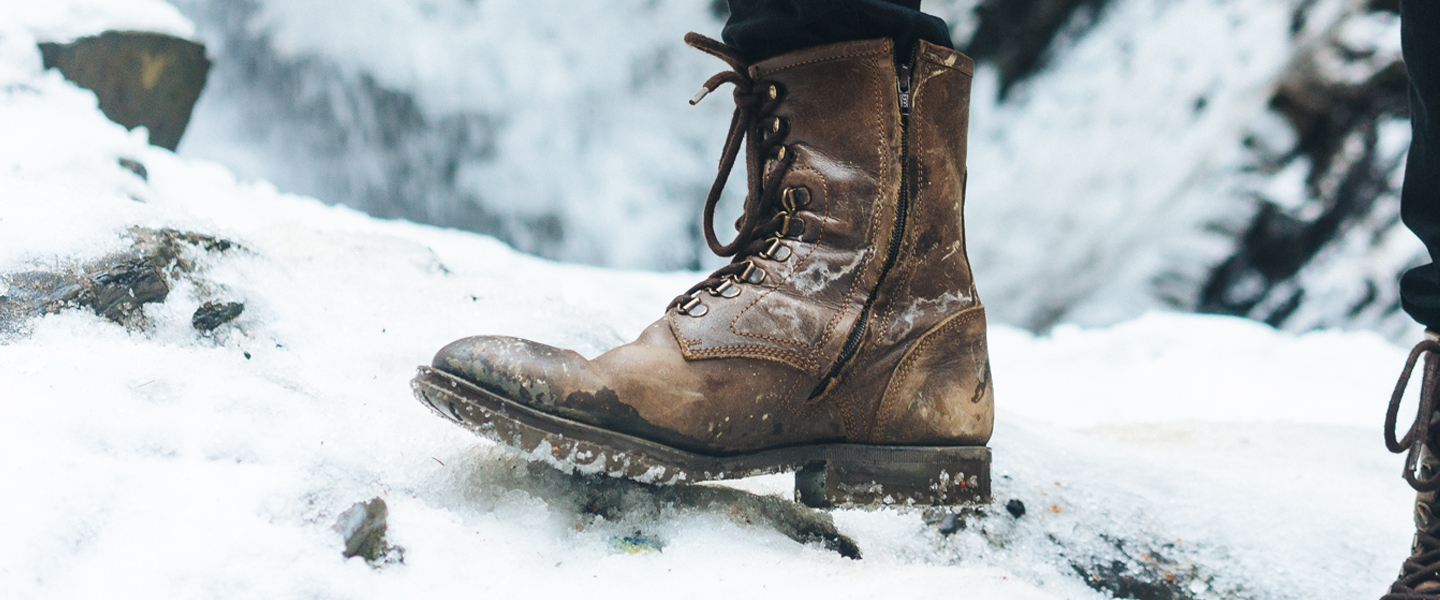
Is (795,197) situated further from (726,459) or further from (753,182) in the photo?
(726,459)

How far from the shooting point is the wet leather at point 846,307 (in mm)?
879

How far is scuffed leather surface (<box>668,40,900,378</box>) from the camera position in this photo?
913 mm

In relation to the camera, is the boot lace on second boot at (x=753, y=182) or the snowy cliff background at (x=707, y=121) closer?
the boot lace on second boot at (x=753, y=182)

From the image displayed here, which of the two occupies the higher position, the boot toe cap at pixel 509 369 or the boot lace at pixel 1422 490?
the boot lace at pixel 1422 490

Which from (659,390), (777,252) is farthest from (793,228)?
(659,390)

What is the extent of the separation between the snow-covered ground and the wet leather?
0.13 m

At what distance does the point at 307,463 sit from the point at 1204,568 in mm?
1111

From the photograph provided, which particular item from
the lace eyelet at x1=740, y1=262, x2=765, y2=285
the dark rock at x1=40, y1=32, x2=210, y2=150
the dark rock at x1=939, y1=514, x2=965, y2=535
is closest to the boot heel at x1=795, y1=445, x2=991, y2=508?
the dark rock at x1=939, y1=514, x2=965, y2=535

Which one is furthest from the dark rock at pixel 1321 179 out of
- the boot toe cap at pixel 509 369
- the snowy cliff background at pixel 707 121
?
the boot toe cap at pixel 509 369

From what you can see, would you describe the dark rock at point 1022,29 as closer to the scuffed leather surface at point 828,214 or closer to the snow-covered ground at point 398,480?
the snow-covered ground at point 398,480

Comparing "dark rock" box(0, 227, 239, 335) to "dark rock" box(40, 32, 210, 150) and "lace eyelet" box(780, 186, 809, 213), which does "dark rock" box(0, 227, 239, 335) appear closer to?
"lace eyelet" box(780, 186, 809, 213)

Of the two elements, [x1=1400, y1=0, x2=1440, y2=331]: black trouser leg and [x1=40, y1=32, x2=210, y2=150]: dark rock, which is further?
[x1=40, y1=32, x2=210, y2=150]: dark rock

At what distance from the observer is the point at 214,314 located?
3.72 feet

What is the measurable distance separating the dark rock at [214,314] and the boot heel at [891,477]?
831mm
